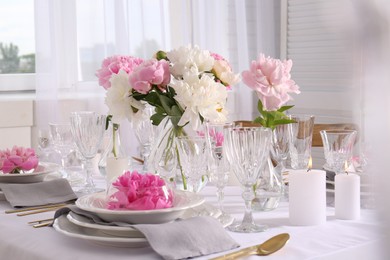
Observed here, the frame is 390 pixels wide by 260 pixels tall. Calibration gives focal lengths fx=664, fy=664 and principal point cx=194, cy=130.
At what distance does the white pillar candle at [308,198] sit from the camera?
1.19 metres

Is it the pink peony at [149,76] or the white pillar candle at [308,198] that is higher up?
the pink peony at [149,76]

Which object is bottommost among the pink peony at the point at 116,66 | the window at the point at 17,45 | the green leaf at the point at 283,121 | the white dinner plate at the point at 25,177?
the white dinner plate at the point at 25,177

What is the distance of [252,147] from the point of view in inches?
42.5

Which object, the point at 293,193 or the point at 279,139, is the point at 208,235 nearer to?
the point at 293,193

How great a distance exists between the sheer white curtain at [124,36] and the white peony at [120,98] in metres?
1.55

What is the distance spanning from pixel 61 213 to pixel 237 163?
33 cm

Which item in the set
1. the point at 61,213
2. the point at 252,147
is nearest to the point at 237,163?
the point at 252,147

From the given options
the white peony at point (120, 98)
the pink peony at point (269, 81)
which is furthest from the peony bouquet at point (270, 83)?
the white peony at point (120, 98)

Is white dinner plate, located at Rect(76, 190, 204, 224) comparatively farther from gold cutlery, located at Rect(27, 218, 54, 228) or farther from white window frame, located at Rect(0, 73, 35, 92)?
white window frame, located at Rect(0, 73, 35, 92)

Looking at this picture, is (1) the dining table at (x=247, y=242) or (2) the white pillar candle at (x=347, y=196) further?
(2) the white pillar candle at (x=347, y=196)

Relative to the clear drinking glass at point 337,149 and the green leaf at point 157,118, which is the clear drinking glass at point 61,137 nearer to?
the green leaf at point 157,118

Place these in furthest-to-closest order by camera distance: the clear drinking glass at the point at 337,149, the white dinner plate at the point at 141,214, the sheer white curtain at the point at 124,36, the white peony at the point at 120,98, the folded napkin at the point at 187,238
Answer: the sheer white curtain at the point at 124,36 → the white peony at the point at 120,98 → the clear drinking glass at the point at 337,149 → the white dinner plate at the point at 141,214 → the folded napkin at the point at 187,238

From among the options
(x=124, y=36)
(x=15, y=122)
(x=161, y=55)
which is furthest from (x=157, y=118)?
(x=124, y=36)

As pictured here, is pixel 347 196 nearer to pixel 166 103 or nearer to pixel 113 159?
pixel 166 103
